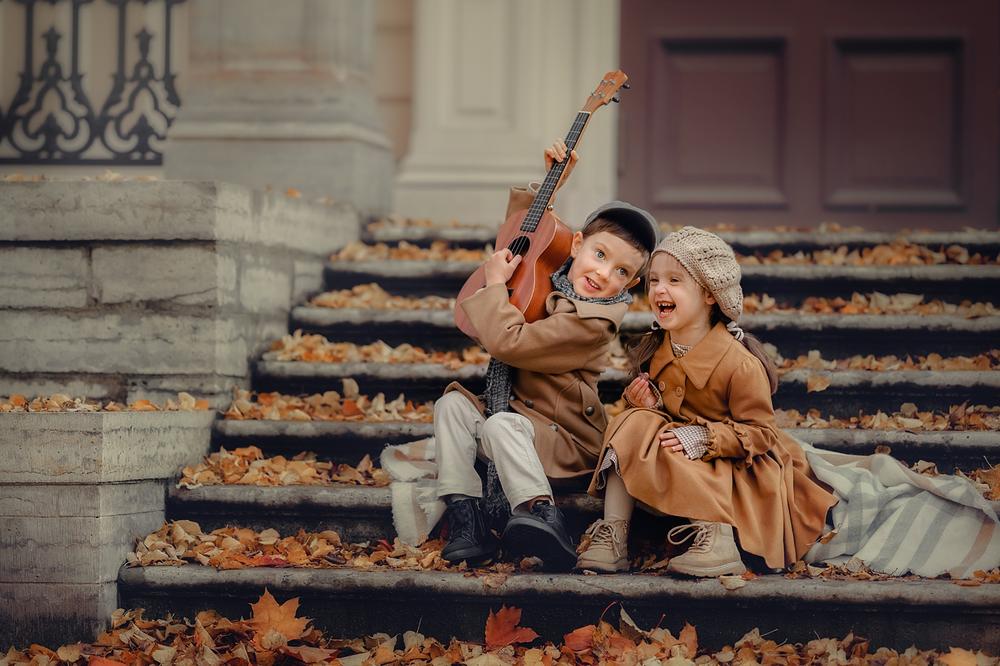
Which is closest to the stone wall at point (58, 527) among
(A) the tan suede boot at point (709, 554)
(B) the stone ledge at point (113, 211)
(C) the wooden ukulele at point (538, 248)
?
(B) the stone ledge at point (113, 211)

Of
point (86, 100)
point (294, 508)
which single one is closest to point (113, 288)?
point (294, 508)

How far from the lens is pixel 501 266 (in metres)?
4.06

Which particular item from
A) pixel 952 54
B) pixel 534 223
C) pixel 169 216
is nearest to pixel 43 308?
pixel 169 216

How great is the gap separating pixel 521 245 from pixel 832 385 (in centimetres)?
152

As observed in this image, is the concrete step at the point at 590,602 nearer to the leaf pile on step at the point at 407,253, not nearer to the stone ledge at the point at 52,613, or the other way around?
the stone ledge at the point at 52,613

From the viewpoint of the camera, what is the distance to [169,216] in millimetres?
4785

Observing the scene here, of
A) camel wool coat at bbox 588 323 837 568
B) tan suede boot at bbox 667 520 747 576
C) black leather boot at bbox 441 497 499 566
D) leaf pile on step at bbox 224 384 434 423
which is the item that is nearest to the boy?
black leather boot at bbox 441 497 499 566

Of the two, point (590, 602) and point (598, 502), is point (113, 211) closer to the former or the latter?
point (598, 502)

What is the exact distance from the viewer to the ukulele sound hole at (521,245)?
412cm

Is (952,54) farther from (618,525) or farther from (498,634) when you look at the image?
(498,634)

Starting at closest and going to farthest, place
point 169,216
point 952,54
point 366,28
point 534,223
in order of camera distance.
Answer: point 534,223 → point 169,216 → point 366,28 → point 952,54

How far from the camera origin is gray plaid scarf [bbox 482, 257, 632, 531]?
4047 mm

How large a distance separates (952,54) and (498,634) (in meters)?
5.03

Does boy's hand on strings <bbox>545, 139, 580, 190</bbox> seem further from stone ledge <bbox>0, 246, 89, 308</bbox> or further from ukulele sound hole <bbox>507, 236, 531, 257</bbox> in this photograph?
stone ledge <bbox>0, 246, 89, 308</bbox>
